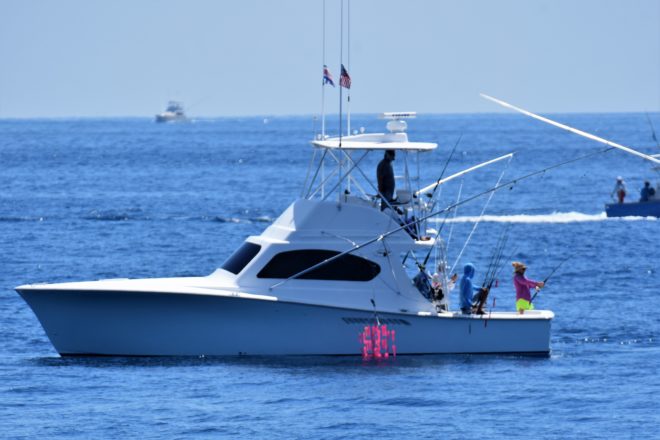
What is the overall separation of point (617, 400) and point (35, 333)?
12.6m

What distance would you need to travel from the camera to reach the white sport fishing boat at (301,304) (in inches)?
1054

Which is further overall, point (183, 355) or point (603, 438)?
point (183, 355)

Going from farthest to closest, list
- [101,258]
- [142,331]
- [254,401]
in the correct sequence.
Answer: [101,258], [142,331], [254,401]

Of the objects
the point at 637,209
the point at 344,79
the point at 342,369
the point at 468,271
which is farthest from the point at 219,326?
the point at 637,209

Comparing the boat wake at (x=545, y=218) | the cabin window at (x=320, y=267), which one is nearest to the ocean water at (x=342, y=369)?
the boat wake at (x=545, y=218)

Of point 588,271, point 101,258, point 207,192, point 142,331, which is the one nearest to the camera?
point 142,331

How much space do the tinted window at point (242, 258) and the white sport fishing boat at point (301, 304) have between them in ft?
0.09

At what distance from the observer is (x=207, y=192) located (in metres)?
87.0

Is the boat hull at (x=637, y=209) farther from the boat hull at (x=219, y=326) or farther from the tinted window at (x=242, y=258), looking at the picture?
the tinted window at (x=242, y=258)

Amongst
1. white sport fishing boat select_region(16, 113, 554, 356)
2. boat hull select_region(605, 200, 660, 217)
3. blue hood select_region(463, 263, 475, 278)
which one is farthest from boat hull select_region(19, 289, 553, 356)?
boat hull select_region(605, 200, 660, 217)

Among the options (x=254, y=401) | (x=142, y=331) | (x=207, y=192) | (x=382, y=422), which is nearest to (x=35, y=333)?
(x=142, y=331)

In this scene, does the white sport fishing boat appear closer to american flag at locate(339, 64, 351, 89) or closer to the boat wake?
american flag at locate(339, 64, 351, 89)

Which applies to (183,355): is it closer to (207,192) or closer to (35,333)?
(35,333)

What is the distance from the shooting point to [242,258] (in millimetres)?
28078
